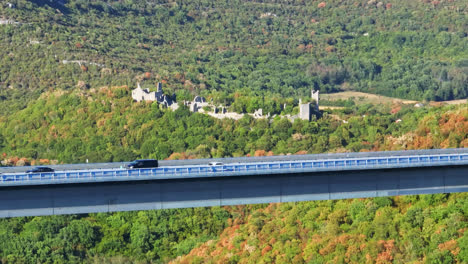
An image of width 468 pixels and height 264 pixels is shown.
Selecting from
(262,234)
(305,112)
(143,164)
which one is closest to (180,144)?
(305,112)

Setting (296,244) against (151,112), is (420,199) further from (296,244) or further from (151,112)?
(151,112)

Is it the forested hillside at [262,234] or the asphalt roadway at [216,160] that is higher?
the asphalt roadway at [216,160]

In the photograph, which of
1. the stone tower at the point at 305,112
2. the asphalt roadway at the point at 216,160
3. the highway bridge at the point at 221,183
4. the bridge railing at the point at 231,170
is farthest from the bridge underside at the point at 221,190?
the stone tower at the point at 305,112

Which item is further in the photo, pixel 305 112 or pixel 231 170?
pixel 305 112

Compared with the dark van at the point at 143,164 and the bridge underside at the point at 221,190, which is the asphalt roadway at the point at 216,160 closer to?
the dark van at the point at 143,164

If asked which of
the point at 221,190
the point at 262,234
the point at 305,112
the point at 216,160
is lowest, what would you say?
the point at 262,234

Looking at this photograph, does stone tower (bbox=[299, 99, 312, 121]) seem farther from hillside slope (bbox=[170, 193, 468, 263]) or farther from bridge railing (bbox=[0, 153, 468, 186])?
bridge railing (bbox=[0, 153, 468, 186])

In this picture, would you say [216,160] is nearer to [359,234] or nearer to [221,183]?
[221,183]
